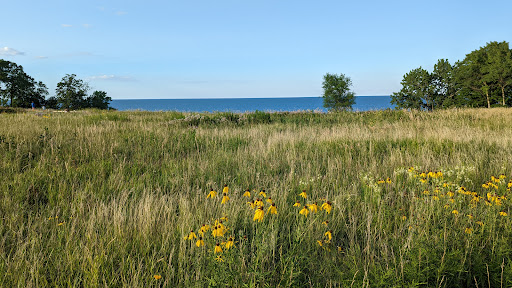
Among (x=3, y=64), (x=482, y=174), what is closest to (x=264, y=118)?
(x=482, y=174)

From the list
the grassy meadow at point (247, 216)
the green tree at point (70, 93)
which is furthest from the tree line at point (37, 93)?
the grassy meadow at point (247, 216)

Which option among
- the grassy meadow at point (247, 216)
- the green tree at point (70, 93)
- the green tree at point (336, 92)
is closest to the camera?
the grassy meadow at point (247, 216)

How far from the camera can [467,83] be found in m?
48.0

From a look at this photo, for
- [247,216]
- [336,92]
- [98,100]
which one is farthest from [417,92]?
[247,216]

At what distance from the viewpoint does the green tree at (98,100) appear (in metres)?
45.1

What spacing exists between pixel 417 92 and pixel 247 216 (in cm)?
5695

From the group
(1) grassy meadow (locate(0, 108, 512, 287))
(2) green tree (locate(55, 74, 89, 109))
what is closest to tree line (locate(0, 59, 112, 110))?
(2) green tree (locate(55, 74, 89, 109))

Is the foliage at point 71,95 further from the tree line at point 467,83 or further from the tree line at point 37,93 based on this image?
the tree line at point 467,83

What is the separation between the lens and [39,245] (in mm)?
2705

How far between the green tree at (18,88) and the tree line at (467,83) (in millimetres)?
55565

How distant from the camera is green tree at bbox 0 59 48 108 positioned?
147 ft

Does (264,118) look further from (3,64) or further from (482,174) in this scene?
(3,64)

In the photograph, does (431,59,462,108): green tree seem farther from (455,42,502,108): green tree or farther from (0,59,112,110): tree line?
(0,59,112,110): tree line

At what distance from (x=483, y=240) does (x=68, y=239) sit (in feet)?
11.6
